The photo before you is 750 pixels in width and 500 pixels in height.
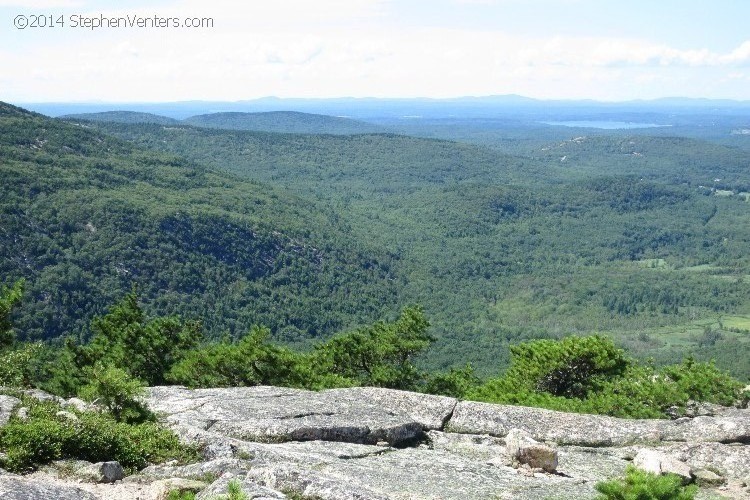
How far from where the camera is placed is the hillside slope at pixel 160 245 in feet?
307

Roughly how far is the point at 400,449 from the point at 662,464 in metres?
6.07

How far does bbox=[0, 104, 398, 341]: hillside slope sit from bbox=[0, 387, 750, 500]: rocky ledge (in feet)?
228

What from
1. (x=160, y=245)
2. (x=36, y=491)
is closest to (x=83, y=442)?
(x=36, y=491)

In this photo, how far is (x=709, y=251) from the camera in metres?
199

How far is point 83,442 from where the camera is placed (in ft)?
47.6

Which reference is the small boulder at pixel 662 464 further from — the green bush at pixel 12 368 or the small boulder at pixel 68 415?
the green bush at pixel 12 368

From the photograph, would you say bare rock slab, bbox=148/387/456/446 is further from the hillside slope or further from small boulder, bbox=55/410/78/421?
the hillside slope

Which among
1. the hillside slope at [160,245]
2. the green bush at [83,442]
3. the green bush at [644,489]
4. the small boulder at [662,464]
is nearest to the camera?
the green bush at [644,489]

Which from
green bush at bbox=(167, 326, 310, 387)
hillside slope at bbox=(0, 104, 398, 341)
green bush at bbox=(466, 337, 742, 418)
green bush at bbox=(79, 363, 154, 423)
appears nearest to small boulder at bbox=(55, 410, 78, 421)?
green bush at bbox=(79, 363, 154, 423)

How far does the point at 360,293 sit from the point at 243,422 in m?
122

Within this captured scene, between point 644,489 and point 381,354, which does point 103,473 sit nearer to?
point 644,489

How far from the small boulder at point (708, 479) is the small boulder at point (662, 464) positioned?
31cm

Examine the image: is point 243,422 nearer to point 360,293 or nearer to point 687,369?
point 687,369

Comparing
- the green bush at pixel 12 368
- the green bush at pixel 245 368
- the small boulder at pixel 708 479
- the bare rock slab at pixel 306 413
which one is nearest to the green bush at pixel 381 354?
the green bush at pixel 245 368
